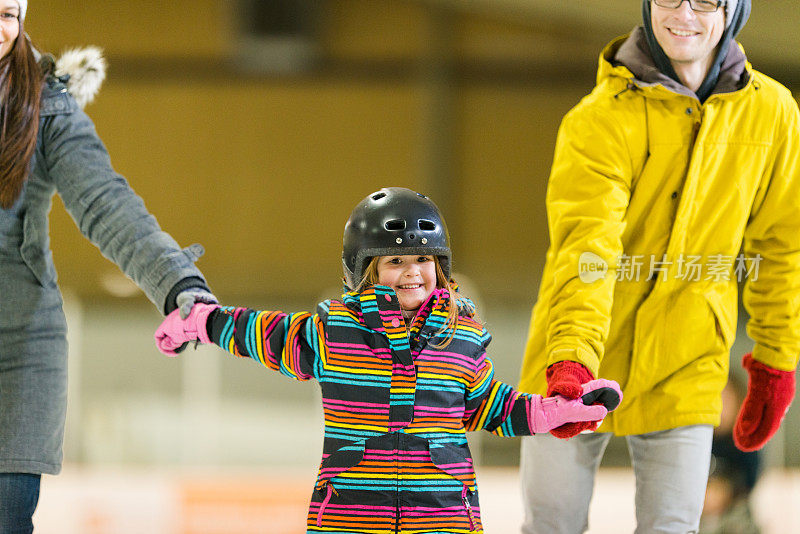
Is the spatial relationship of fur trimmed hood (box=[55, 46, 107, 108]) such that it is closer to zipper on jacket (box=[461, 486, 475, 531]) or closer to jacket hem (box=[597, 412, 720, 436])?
zipper on jacket (box=[461, 486, 475, 531])

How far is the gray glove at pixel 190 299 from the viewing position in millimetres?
2330

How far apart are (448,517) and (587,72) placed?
22.5 ft

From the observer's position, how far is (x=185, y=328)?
2.35 m

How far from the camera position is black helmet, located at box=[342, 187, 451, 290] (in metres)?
2.36

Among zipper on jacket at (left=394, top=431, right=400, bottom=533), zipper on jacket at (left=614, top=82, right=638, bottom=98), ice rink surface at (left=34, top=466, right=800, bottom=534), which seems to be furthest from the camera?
ice rink surface at (left=34, top=466, right=800, bottom=534)

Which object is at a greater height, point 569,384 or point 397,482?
point 569,384

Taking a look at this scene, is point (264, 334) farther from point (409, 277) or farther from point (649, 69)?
point (649, 69)

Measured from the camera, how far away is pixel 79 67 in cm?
251

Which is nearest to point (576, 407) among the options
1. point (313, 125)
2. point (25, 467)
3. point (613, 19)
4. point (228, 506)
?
point (25, 467)

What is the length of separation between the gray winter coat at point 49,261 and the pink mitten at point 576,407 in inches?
31.7

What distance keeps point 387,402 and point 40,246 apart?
0.85 metres

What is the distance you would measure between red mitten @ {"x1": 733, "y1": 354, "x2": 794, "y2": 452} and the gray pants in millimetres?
227

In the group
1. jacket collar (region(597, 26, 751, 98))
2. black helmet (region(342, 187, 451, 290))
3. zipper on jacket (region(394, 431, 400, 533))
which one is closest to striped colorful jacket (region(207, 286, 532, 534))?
zipper on jacket (region(394, 431, 400, 533))

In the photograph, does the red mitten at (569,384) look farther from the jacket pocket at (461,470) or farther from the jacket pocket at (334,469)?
the jacket pocket at (334,469)
